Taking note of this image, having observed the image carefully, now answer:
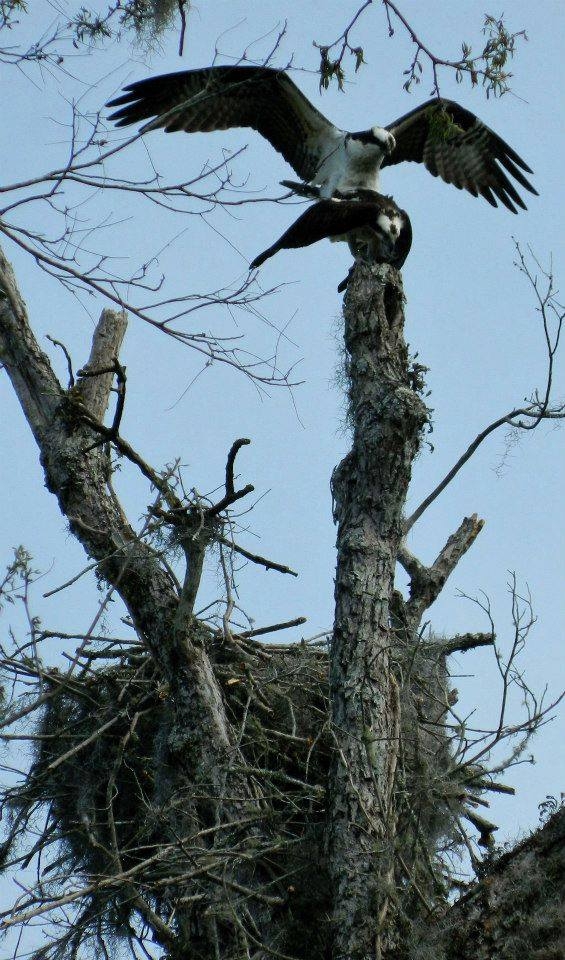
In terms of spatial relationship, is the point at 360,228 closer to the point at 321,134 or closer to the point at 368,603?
the point at 321,134

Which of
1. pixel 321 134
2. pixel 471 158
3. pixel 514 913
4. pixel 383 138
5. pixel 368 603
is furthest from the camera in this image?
pixel 471 158

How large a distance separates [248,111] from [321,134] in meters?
0.51

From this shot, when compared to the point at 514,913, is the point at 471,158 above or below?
above

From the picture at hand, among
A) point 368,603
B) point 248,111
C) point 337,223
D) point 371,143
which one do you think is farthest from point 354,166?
point 368,603

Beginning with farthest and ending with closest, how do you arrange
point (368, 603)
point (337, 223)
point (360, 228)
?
point (360, 228) < point (337, 223) < point (368, 603)

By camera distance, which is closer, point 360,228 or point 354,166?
point 360,228

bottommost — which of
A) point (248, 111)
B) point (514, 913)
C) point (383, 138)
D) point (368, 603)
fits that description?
point (514, 913)

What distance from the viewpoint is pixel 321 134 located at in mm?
7090

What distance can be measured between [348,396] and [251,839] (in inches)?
73.7

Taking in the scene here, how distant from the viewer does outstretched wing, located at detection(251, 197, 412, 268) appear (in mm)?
5258

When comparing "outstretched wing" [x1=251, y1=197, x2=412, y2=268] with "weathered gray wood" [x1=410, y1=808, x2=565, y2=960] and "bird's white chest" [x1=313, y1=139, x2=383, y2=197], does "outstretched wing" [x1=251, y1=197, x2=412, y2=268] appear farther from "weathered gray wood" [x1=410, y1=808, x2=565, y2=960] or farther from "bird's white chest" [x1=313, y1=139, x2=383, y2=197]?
"weathered gray wood" [x1=410, y1=808, x2=565, y2=960]

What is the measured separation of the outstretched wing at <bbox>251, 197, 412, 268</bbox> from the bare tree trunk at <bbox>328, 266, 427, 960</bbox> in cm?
56

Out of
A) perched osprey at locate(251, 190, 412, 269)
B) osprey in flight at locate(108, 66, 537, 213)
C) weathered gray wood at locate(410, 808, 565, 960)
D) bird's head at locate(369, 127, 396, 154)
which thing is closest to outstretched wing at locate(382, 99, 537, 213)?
osprey in flight at locate(108, 66, 537, 213)

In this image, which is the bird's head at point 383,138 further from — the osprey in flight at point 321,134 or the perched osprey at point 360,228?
the perched osprey at point 360,228
